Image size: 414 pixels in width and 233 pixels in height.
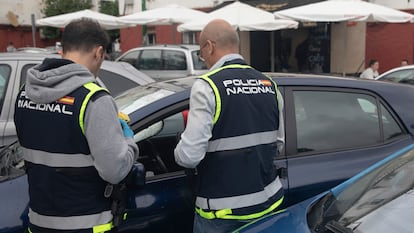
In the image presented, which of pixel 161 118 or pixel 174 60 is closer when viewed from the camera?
pixel 161 118

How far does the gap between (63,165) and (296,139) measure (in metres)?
1.44

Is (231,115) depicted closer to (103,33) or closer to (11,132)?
(103,33)

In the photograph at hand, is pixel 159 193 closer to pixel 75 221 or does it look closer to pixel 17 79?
pixel 75 221

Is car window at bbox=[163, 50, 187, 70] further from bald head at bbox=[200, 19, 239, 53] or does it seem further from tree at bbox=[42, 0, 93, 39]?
tree at bbox=[42, 0, 93, 39]

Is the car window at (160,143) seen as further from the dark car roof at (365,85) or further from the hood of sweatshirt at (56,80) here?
the hood of sweatshirt at (56,80)

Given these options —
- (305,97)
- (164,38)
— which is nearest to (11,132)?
(305,97)

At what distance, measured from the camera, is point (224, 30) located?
2393 millimetres

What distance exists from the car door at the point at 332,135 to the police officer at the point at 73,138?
112 cm

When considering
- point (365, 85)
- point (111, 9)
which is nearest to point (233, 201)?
point (365, 85)

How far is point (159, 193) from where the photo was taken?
2.52 m

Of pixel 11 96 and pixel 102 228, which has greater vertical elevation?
pixel 11 96

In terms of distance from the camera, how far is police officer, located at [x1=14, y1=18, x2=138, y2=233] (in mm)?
1916

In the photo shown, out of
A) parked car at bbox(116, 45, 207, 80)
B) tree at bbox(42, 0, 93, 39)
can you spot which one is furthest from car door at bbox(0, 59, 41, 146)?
tree at bbox(42, 0, 93, 39)

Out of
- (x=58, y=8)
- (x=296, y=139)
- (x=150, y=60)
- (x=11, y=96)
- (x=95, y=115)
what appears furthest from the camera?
(x=58, y=8)
